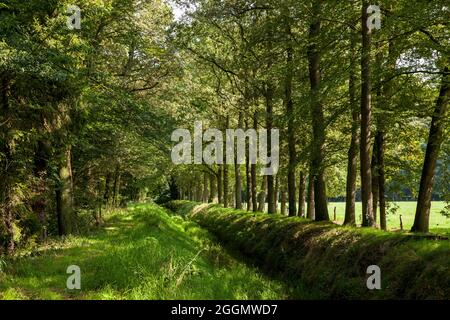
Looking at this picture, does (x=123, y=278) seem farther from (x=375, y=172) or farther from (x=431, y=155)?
(x=375, y=172)

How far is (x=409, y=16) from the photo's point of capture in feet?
37.3

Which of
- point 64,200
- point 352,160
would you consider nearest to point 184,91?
point 64,200

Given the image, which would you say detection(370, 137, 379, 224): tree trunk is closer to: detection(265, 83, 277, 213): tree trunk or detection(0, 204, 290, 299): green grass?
detection(265, 83, 277, 213): tree trunk

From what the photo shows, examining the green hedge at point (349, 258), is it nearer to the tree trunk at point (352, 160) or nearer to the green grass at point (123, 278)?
the tree trunk at point (352, 160)

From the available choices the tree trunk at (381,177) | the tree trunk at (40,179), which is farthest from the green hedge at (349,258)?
the tree trunk at (40,179)

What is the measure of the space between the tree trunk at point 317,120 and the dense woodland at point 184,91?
5 cm

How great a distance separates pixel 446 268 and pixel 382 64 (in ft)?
28.4

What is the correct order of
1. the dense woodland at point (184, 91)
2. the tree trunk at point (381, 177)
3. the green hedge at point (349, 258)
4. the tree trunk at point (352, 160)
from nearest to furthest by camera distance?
the green hedge at point (349, 258) → the dense woodland at point (184, 91) → the tree trunk at point (352, 160) → the tree trunk at point (381, 177)

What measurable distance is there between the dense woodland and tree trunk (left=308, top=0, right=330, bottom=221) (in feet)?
0.18

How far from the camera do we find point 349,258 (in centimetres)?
1233

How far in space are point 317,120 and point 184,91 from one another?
24.4ft

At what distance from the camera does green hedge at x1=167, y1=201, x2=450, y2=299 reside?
368 inches

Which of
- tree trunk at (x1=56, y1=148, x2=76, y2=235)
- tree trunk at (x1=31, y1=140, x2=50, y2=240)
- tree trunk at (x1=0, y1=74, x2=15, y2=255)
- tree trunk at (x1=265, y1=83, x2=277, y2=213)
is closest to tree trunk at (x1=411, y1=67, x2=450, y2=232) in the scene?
tree trunk at (x1=265, y1=83, x2=277, y2=213)

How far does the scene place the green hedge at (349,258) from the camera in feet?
30.7
